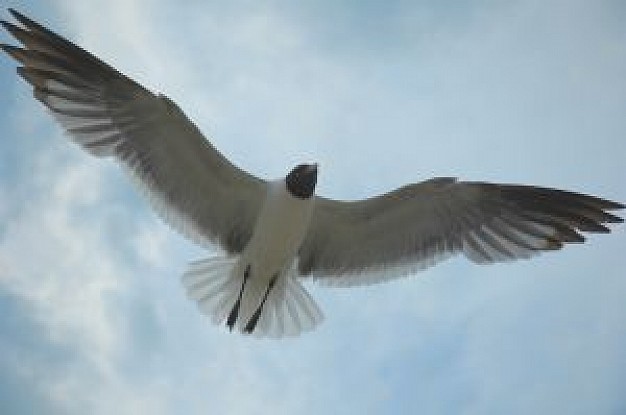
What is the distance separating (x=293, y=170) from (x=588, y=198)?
7.18ft

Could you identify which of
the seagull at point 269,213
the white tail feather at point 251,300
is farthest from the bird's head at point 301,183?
the white tail feather at point 251,300

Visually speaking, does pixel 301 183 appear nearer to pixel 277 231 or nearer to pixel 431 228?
pixel 277 231

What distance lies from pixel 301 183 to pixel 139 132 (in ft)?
4.14

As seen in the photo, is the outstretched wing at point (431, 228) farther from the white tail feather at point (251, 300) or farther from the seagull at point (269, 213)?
the white tail feather at point (251, 300)

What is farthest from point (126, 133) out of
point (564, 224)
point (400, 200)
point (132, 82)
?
point (564, 224)

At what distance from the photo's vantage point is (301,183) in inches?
361

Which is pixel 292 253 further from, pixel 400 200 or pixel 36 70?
pixel 36 70

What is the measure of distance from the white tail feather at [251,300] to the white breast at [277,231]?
141 millimetres

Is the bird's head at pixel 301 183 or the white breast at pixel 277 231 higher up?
the bird's head at pixel 301 183

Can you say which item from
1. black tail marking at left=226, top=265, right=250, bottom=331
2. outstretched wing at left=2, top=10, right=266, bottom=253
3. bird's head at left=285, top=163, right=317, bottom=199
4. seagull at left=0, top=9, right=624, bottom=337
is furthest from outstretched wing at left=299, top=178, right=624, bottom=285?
outstretched wing at left=2, top=10, right=266, bottom=253

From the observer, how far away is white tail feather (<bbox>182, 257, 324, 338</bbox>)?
9.37m

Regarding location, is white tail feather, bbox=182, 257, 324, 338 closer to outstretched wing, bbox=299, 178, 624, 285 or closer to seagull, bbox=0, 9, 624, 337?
seagull, bbox=0, 9, 624, 337

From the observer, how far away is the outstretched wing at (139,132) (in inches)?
355

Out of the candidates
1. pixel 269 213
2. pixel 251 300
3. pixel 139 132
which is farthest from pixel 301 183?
pixel 139 132
